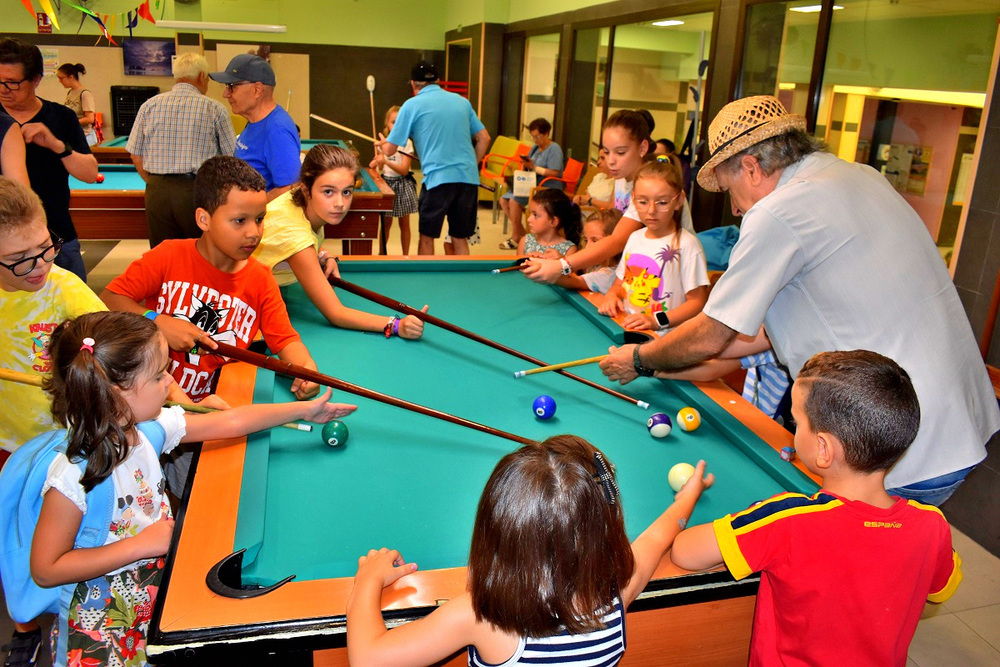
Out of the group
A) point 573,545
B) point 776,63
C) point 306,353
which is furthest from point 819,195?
point 776,63

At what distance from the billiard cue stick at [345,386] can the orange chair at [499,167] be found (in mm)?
6464

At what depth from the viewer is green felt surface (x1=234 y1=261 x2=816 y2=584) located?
1505 mm

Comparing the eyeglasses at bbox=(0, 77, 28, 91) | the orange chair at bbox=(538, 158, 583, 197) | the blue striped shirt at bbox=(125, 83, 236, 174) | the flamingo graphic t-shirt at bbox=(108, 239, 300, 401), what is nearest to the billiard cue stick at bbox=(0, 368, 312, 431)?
the flamingo graphic t-shirt at bbox=(108, 239, 300, 401)

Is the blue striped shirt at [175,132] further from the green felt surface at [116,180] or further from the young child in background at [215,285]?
the young child in background at [215,285]

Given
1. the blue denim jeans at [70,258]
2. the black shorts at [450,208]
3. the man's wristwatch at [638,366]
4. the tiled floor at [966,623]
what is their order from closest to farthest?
the man's wristwatch at [638,366] < the tiled floor at [966,623] < the blue denim jeans at [70,258] < the black shorts at [450,208]

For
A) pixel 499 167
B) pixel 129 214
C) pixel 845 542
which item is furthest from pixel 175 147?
pixel 499 167

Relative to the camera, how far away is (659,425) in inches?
78.7

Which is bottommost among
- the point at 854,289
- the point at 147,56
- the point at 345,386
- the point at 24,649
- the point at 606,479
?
the point at 24,649

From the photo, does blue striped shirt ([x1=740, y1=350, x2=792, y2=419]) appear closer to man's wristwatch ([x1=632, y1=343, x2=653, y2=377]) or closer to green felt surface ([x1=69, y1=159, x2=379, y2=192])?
man's wristwatch ([x1=632, y1=343, x2=653, y2=377])

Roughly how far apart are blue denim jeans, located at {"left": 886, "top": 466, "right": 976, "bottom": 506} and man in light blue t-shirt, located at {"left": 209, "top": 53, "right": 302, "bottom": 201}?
122 inches

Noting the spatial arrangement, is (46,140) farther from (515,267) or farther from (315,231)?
(515,267)

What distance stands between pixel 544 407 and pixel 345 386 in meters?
0.52

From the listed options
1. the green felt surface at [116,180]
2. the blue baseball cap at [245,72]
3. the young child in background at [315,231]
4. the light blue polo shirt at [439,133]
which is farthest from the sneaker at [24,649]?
the light blue polo shirt at [439,133]

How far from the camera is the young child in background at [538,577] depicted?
1054 mm
